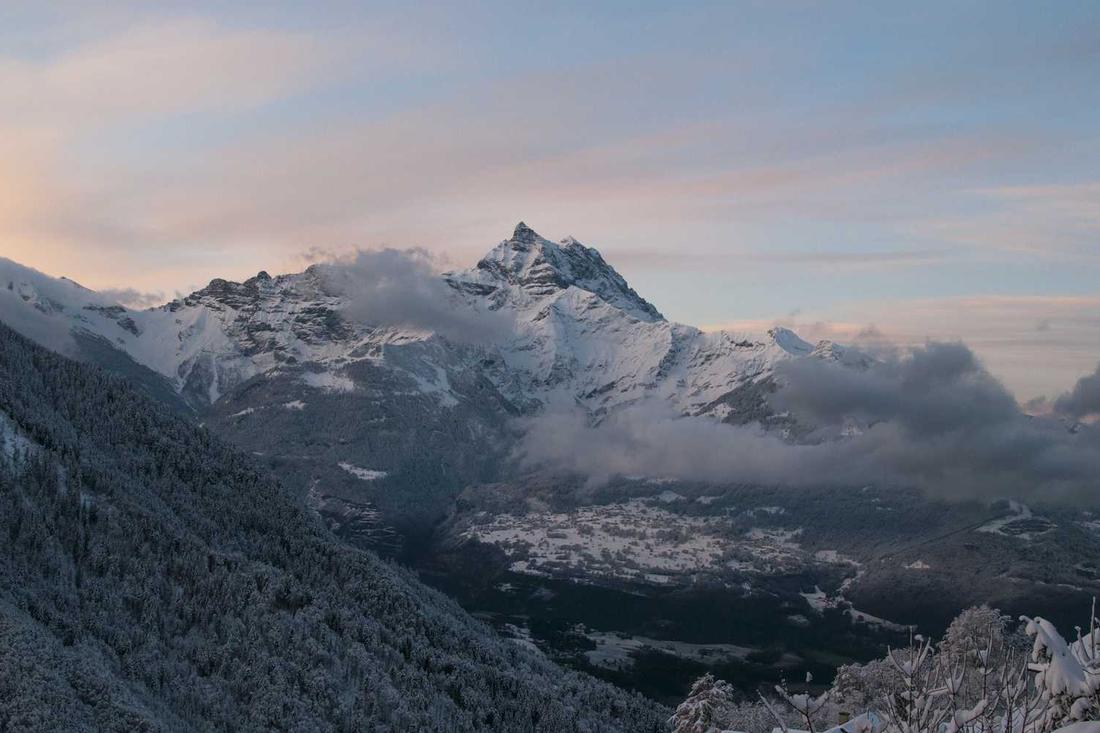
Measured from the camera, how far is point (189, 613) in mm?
129375

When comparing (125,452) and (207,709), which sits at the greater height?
(125,452)

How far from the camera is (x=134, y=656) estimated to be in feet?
369

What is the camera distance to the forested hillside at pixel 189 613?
103312 mm

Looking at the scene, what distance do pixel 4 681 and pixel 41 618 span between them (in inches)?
1000

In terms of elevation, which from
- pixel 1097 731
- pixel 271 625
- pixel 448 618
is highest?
pixel 1097 731

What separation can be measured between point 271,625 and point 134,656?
82.9ft

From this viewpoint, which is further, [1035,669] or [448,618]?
[448,618]

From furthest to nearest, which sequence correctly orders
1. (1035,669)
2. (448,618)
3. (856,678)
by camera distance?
1. (448,618)
2. (856,678)
3. (1035,669)

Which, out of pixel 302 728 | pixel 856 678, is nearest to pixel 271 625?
pixel 302 728

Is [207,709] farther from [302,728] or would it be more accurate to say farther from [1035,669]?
[1035,669]

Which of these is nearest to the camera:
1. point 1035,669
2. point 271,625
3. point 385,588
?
point 1035,669

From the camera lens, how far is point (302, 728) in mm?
115500

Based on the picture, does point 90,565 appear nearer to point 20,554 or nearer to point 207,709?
point 20,554

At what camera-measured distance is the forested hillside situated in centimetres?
10331
